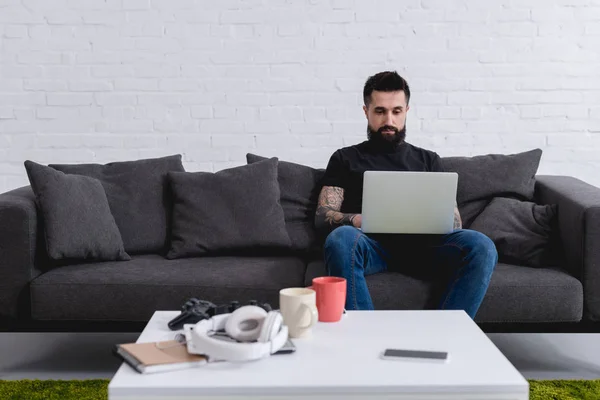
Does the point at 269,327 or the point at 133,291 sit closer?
the point at 269,327

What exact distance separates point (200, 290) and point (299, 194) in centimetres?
76

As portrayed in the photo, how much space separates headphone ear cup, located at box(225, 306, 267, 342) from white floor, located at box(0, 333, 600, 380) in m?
1.24

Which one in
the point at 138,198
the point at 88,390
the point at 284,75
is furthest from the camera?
the point at 284,75

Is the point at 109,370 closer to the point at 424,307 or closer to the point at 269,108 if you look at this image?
the point at 424,307

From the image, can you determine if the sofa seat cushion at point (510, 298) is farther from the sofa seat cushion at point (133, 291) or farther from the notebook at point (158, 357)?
the notebook at point (158, 357)

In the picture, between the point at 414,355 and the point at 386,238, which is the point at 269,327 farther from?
the point at 386,238

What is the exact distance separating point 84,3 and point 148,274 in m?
1.76

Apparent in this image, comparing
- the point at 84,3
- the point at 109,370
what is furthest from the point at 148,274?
the point at 84,3

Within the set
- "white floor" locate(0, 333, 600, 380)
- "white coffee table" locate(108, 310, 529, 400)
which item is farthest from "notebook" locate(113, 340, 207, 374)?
"white floor" locate(0, 333, 600, 380)

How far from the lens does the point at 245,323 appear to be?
1.70 metres

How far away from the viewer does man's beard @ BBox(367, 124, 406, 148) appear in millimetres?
3139

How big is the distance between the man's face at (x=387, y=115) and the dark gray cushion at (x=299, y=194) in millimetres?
341

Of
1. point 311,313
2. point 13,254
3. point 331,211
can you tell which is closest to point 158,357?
point 311,313

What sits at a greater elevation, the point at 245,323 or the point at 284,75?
the point at 284,75
